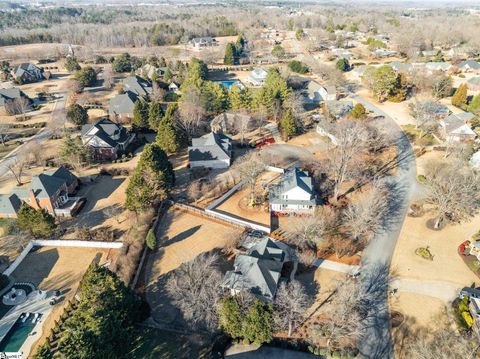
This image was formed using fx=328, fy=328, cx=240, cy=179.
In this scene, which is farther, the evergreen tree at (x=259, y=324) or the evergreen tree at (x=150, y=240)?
the evergreen tree at (x=150, y=240)

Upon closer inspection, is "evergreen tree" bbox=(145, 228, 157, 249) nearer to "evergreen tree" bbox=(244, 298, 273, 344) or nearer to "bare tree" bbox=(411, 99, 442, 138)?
"evergreen tree" bbox=(244, 298, 273, 344)

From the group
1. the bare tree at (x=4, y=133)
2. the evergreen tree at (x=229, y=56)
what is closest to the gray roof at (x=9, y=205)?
the bare tree at (x=4, y=133)

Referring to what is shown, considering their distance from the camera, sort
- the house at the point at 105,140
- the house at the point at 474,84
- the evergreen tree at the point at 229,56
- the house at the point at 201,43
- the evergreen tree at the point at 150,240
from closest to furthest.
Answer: the evergreen tree at the point at 150,240 → the house at the point at 105,140 → the house at the point at 474,84 → the evergreen tree at the point at 229,56 → the house at the point at 201,43

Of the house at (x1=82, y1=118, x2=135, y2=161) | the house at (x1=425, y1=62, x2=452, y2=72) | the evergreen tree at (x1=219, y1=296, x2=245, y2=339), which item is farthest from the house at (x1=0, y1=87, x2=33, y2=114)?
the house at (x1=425, y1=62, x2=452, y2=72)

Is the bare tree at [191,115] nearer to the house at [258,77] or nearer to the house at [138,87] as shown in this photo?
the house at [138,87]

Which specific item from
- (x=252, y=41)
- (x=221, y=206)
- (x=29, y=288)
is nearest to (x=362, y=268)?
(x=221, y=206)

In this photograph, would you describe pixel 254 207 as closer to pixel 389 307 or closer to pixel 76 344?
pixel 389 307

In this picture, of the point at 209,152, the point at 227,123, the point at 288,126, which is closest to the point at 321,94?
the point at 288,126
